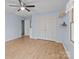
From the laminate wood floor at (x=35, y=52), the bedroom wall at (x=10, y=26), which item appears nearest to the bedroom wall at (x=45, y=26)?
the bedroom wall at (x=10, y=26)

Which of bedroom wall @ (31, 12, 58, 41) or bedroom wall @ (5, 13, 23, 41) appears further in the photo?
bedroom wall @ (31, 12, 58, 41)

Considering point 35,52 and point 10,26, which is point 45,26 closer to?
point 10,26

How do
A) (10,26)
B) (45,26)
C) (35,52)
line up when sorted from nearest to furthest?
1. (35,52)
2. (10,26)
3. (45,26)

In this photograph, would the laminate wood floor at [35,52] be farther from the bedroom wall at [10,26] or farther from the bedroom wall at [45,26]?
the bedroom wall at [45,26]

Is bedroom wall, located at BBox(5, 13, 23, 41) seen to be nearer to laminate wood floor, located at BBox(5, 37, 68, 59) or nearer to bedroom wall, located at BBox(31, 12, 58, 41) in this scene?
bedroom wall, located at BBox(31, 12, 58, 41)

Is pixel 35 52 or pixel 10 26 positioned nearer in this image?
pixel 35 52

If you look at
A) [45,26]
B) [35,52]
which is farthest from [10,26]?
[35,52]

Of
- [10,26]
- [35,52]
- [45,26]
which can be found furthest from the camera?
[45,26]

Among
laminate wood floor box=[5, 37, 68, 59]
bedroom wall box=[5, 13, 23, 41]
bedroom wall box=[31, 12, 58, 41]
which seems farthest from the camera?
bedroom wall box=[31, 12, 58, 41]

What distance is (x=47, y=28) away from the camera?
8.56m

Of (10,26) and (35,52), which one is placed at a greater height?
(10,26)

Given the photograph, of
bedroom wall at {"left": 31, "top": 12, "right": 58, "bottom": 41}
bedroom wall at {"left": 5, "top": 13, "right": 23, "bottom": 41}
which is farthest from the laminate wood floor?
bedroom wall at {"left": 31, "top": 12, "right": 58, "bottom": 41}
